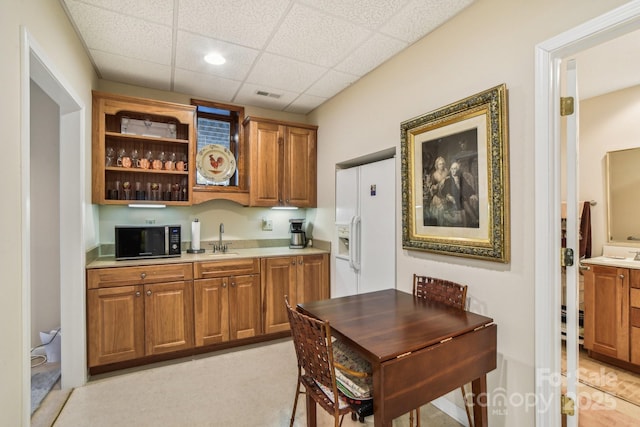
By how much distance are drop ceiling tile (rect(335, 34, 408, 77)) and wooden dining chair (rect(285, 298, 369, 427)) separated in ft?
6.87

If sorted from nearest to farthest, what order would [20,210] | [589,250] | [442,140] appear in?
[20,210] → [442,140] → [589,250]

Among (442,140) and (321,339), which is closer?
(321,339)

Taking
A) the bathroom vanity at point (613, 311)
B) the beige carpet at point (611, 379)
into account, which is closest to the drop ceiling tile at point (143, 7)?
the bathroom vanity at point (613, 311)

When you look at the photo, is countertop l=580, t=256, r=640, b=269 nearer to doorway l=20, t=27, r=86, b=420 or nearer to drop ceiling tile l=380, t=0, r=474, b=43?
drop ceiling tile l=380, t=0, r=474, b=43

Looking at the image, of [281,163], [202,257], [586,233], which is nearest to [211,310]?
[202,257]

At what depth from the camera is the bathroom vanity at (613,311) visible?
2602 mm

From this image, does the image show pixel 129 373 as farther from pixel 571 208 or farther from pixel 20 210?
pixel 571 208

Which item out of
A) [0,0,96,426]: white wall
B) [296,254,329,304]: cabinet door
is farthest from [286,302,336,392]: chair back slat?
[296,254,329,304]: cabinet door

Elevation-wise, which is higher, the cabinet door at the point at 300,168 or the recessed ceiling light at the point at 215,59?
the recessed ceiling light at the point at 215,59

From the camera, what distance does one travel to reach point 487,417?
180 cm

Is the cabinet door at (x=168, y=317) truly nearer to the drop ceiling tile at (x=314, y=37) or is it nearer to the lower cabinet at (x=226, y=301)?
the lower cabinet at (x=226, y=301)

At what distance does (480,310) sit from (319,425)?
4.22 ft

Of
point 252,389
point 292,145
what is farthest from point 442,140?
point 252,389

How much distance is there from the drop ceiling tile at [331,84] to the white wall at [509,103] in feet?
2.17
